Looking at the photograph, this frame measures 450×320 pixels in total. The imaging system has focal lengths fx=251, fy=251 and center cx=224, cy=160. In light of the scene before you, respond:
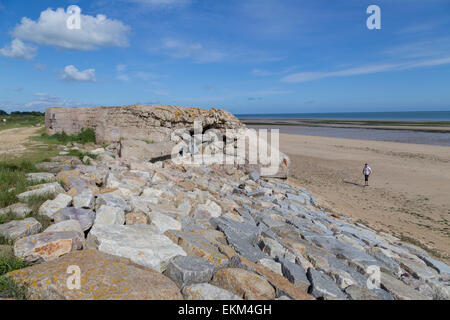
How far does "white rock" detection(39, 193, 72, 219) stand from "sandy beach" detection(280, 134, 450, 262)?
8.84 meters

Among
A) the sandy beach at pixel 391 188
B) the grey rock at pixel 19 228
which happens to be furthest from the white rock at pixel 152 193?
the sandy beach at pixel 391 188

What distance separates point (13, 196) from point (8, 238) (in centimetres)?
149

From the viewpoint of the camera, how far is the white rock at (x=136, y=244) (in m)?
2.94

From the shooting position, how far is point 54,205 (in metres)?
3.79

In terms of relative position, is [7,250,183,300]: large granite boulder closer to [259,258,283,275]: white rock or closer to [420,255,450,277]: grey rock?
[259,258,283,275]: white rock

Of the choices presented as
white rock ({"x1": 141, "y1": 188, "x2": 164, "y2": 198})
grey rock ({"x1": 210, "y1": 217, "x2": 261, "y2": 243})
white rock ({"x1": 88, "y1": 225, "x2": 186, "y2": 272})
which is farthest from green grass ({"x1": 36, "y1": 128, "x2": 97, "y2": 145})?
white rock ({"x1": 88, "y1": 225, "x2": 186, "y2": 272})

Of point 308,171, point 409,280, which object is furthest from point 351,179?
point 409,280

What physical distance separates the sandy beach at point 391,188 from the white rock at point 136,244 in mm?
7623

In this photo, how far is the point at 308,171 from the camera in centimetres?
1702

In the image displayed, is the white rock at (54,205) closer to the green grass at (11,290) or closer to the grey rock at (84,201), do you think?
the grey rock at (84,201)

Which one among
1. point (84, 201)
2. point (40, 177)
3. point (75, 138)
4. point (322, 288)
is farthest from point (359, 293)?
point (75, 138)

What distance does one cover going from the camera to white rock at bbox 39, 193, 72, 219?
3.67 meters

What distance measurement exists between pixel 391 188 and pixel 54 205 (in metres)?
15.2
